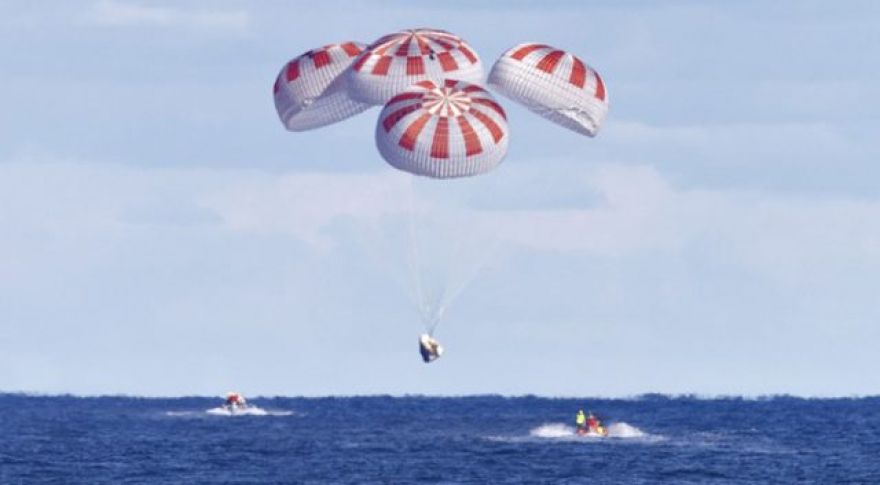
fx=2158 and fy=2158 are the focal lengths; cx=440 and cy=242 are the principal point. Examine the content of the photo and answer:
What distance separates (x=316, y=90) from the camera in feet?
231

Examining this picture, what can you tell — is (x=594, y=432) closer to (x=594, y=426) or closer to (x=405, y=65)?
(x=594, y=426)

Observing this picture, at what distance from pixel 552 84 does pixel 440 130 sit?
4.24m

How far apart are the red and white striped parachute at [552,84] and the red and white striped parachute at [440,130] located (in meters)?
1.39

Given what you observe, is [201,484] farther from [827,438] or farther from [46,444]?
[827,438]

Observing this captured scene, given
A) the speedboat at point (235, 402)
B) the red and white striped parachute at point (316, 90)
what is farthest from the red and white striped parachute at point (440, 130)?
the speedboat at point (235, 402)

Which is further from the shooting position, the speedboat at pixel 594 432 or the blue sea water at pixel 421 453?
the speedboat at pixel 594 432

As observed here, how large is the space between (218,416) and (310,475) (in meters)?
76.1

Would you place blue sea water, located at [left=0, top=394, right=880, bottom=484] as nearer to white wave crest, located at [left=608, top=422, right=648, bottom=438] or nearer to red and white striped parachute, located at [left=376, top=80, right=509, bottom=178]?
white wave crest, located at [left=608, top=422, right=648, bottom=438]

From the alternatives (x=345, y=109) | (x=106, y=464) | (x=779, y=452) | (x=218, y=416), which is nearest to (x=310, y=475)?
(x=106, y=464)

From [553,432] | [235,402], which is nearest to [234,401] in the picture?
[235,402]

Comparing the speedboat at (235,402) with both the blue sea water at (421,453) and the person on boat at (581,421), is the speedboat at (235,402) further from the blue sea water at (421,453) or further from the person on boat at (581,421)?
the person on boat at (581,421)

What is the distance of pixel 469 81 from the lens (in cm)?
6825

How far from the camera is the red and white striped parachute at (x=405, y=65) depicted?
6700 centimetres

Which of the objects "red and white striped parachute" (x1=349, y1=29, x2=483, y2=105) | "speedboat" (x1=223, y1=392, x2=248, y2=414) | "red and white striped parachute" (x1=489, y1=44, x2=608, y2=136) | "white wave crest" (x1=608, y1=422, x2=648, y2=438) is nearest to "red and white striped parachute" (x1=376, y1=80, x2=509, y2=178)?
"red and white striped parachute" (x1=349, y1=29, x2=483, y2=105)
